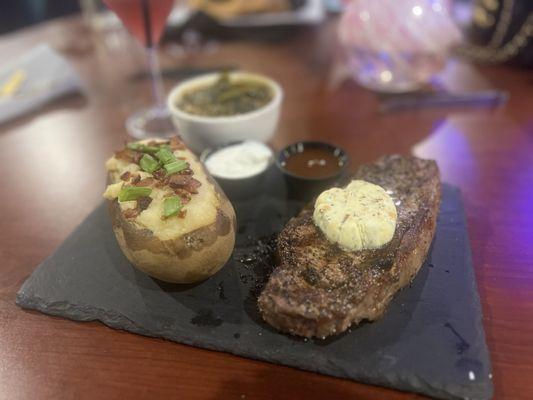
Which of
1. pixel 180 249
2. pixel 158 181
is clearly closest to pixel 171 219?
pixel 180 249

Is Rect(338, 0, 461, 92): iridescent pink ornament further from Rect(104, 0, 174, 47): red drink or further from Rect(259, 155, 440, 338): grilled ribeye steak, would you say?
Rect(259, 155, 440, 338): grilled ribeye steak

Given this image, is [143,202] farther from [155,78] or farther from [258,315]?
[155,78]

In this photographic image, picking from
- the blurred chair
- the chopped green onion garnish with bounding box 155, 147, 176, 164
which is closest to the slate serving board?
the chopped green onion garnish with bounding box 155, 147, 176, 164

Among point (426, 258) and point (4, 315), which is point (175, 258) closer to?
point (4, 315)

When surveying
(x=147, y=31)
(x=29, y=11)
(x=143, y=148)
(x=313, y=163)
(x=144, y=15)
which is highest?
(x=144, y=15)

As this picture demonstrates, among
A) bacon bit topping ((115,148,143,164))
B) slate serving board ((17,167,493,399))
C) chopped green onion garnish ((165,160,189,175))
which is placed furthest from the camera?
bacon bit topping ((115,148,143,164))

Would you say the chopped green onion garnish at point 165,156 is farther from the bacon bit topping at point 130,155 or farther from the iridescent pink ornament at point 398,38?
the iridescent pink ornament at point 398,38
